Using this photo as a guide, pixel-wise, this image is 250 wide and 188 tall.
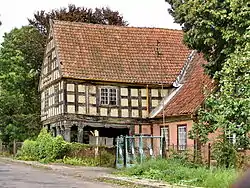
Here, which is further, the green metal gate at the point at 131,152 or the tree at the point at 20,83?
the tree at the point at 20,83

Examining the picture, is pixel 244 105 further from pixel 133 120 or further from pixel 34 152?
pixel 34 152

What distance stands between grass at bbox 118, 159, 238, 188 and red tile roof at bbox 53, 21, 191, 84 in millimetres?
14822

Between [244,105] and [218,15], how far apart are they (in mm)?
4207

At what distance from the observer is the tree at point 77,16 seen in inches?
1906

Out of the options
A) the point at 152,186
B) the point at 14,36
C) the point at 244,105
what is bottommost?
the point at 152,186

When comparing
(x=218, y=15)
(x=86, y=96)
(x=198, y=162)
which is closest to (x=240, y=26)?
(x=218, y=15)

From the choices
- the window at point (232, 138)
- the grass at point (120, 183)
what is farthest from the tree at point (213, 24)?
the grass at point (120, 183)

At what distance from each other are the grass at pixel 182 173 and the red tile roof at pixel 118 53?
48.6ft

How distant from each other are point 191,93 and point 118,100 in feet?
18.5

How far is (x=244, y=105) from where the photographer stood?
17.9 meters

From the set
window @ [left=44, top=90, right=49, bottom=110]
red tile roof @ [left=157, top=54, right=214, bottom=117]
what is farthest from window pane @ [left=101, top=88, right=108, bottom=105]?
window @ [left=44, top=90, right=49, bottom=110]

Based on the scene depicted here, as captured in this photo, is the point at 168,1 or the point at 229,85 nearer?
the point at 229,85

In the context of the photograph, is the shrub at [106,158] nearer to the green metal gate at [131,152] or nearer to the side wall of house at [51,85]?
the green metal gate at [131,152]

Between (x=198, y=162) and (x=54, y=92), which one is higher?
(x=54, y=92)
